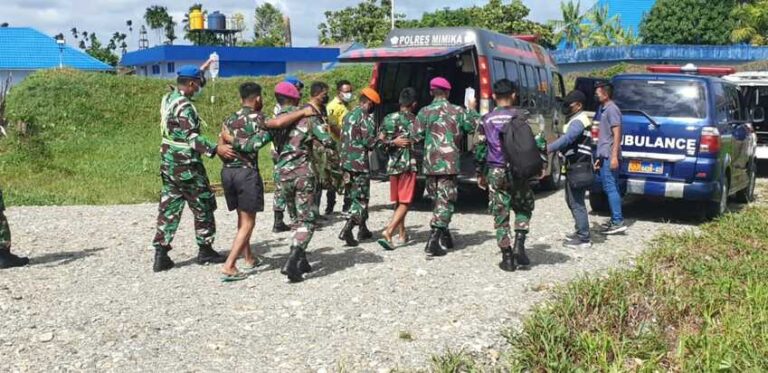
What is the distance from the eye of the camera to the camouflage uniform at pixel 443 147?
22.3 ft

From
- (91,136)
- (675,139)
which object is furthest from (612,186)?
(91,136)

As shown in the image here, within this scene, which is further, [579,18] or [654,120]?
[579,18]

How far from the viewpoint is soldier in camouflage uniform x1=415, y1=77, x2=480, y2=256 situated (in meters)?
6.79

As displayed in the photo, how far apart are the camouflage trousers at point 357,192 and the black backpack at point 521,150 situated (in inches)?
75.7

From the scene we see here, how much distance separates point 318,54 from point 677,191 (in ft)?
119

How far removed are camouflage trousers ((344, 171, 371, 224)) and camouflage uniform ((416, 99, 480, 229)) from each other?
87 cm

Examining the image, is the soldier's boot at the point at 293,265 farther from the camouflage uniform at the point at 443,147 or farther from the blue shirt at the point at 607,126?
the blue shirt at the point at 607,126

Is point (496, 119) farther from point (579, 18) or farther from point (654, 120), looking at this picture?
point (579, 18)

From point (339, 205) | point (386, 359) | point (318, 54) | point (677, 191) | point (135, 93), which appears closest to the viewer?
point (386, 359)

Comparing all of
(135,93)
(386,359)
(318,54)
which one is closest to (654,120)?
(386,359)

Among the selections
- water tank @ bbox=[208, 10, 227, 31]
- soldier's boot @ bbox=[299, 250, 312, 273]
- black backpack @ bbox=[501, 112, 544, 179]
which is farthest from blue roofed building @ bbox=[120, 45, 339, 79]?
black backpack @ bbox=[501, 112, 544, 179]

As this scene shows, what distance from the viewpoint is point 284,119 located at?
19.2 ft

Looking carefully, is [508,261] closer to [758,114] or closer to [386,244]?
[386,244]

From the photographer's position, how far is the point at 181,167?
6.19 metres
